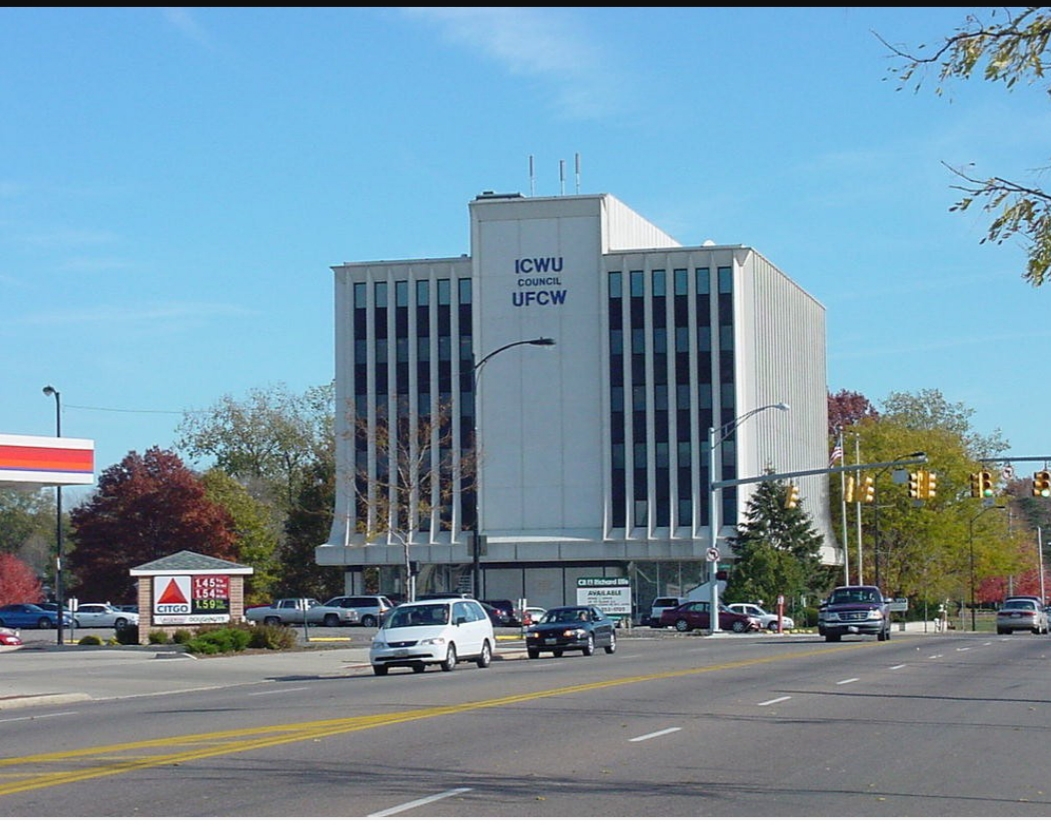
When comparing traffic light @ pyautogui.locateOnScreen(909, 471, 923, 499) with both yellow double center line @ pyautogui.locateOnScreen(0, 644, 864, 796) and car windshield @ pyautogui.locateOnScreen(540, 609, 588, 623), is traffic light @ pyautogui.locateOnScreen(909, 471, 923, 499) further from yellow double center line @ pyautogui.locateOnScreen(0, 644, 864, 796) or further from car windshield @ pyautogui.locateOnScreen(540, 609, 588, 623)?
yellow double center line @ pyautogui.locateOnScreen(0, 644, 864, 796)

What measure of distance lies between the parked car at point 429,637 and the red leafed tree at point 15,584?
59432mm

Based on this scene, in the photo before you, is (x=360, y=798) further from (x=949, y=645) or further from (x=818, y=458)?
(x=818, y=458)

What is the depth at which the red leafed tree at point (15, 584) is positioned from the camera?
88.2 m

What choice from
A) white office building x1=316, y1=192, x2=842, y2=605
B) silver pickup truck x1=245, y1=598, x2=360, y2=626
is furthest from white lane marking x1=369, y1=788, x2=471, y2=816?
white office building x1=316, y1=192, x2=842, y2=605

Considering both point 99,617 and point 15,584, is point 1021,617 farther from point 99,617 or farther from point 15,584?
point 15,584

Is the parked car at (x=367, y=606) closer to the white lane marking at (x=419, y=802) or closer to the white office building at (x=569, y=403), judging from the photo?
the white office building at (x=569, y=403)

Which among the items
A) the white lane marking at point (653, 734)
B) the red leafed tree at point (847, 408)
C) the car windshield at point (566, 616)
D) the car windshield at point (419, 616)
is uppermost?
the red leafed tree at point (847, 408)

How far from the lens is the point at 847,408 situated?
445 feet

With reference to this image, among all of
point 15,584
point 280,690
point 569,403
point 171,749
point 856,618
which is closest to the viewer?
point 171,749

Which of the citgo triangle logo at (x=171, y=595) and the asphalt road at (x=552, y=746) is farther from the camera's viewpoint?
the citgo triangle logo at (x=171, y=595)

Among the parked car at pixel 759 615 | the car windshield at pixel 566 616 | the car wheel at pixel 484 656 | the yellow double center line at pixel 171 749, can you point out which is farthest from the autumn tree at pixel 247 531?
the yellow double center line at pixel 171 749

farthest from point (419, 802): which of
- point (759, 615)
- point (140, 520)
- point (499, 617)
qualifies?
point (140, 520)

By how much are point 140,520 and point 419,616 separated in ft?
178

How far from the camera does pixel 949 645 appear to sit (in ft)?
155
